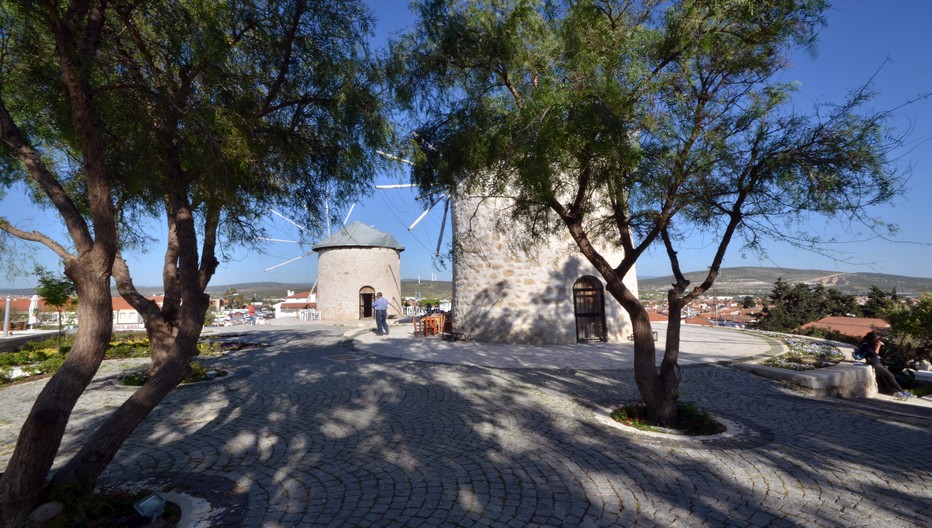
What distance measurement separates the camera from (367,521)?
3127 mm

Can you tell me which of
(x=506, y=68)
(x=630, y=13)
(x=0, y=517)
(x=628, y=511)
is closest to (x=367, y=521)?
(x=628, y=511)

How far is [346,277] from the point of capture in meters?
23.2

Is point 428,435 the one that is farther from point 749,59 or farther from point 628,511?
point 749,59

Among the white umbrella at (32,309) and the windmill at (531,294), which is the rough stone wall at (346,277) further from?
the white umbrella at (32,309)

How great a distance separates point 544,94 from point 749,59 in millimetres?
2515

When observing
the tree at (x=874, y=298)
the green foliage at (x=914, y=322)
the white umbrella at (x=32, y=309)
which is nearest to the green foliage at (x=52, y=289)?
the white umbrella at (x=32, y=309)

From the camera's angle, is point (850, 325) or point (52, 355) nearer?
point (52, 355)

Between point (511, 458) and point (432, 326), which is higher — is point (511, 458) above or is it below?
below

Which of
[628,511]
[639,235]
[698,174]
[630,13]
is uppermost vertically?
[630,13]

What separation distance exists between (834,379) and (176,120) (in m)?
10.0

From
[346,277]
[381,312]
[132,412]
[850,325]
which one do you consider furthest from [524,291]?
[850,325]

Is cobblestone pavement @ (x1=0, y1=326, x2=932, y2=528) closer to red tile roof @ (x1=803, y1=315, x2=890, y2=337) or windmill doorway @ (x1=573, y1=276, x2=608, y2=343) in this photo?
windmill doorway @ (x1=573, y1=276, x2=608, y2=343)

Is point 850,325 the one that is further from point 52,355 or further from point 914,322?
point 52,355

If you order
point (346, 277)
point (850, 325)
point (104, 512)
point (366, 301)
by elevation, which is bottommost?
point (850, 325)
